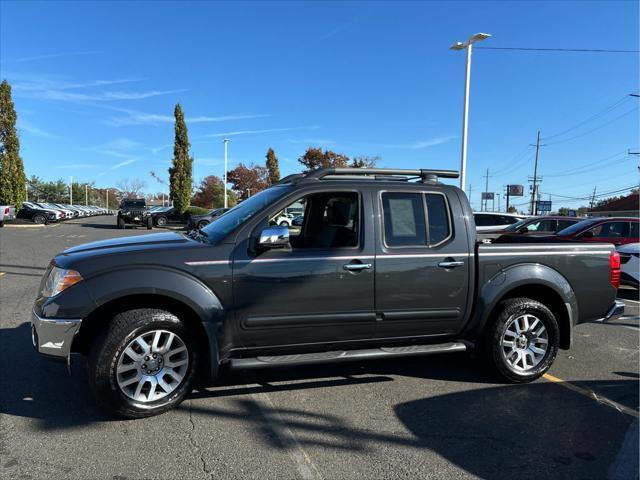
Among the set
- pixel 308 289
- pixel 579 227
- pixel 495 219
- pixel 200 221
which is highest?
pixel 495 219

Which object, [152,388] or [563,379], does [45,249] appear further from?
[563,379]

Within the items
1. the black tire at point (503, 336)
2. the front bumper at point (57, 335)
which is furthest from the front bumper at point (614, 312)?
the front bumper at point (57, 335)

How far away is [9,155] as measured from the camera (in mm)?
32938

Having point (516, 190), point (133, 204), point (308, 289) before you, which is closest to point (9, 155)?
point (133, 204)

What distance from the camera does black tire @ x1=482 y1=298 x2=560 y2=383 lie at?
4.40 metres

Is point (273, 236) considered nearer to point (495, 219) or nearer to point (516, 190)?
point (495, 219)

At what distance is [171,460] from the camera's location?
3.04 metres

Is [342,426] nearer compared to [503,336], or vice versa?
[342,426]

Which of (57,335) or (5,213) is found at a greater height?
(5,213)

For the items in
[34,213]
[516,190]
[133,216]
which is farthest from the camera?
[516,190]

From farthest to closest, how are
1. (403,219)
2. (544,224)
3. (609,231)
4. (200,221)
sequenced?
(544,224) → (609,231) → (200,221) → (403,219)

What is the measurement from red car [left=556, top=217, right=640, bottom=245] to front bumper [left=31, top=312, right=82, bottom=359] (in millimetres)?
11100

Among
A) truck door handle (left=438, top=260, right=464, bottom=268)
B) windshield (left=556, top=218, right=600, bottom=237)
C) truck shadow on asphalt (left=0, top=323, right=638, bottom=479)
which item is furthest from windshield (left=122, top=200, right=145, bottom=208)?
truck door handle (left=438, top=260, right=464, bottom=268)

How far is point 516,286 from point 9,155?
124ft
